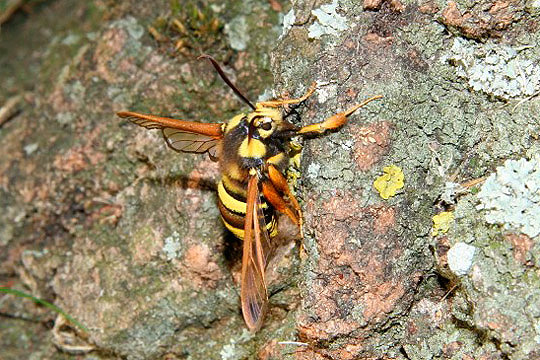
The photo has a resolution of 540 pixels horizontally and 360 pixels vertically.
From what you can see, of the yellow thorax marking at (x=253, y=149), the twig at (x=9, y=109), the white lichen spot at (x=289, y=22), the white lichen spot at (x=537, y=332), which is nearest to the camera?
the white lichen spot at (x=537, y=332)

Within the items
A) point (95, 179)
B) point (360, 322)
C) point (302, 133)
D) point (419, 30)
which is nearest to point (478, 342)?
point (360, 322)

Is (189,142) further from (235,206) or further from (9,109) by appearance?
(9,109)

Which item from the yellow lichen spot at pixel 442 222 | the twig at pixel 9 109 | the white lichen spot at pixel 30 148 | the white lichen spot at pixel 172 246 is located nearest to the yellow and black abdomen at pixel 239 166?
the white lichen spot at pixel 172 246

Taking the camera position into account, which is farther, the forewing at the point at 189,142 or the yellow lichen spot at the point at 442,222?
the forewing at the point at 189,142

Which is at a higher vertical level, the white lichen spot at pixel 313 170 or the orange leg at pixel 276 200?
the white lichen spot at pixel 313 170

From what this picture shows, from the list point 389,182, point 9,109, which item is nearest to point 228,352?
point 389,182

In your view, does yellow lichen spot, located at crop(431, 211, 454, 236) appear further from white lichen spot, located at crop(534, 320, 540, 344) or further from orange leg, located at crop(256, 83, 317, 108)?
orange leg, located at crop(256, 83, 317, 108)

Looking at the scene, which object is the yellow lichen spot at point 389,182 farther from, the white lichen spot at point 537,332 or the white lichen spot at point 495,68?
the white lichen spot at point 537,332
